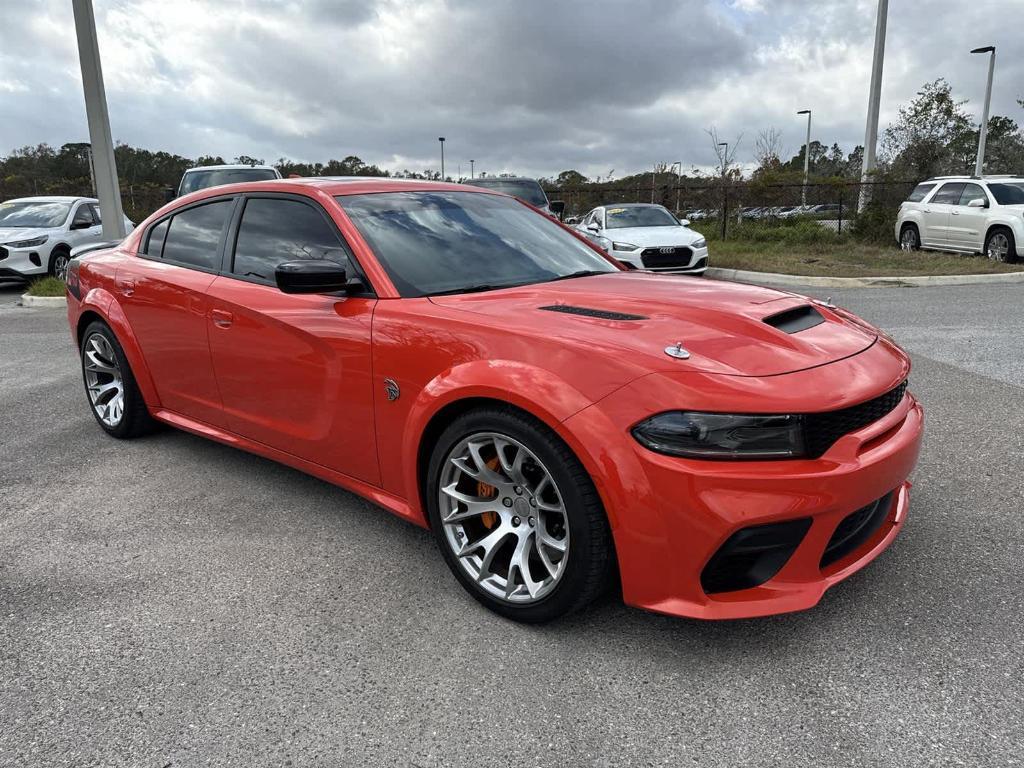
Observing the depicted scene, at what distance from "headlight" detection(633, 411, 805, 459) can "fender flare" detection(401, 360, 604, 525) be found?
0.76 ft

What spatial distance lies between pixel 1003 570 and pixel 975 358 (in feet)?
14.1

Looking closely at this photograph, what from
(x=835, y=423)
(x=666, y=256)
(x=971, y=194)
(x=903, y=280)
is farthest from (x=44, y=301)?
(x=971, y=194)

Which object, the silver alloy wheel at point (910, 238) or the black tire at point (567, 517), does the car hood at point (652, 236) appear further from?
the black tire at point (567, 517)

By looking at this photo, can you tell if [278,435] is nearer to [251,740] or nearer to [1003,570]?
[251,740]

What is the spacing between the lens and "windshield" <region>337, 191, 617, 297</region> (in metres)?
3.11

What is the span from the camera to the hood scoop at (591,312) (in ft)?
8.52

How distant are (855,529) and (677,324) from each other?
88cm

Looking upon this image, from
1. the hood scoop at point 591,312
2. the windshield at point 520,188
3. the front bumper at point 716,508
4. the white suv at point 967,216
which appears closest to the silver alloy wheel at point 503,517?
the front bumper at point 716,508

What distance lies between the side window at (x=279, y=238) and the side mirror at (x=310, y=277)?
0.17 metres

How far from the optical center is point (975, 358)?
21.3 ft

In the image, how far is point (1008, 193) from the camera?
1412 cm

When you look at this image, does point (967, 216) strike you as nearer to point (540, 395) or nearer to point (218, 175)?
point (218, 175)

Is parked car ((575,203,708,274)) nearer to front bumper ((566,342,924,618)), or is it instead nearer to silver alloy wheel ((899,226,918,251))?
silver alloy wheel ((899,226,918,251))

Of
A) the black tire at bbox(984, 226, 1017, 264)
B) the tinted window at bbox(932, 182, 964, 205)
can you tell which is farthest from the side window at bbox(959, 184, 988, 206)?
the black tire at bbox(984, 226, 1017, 264)
